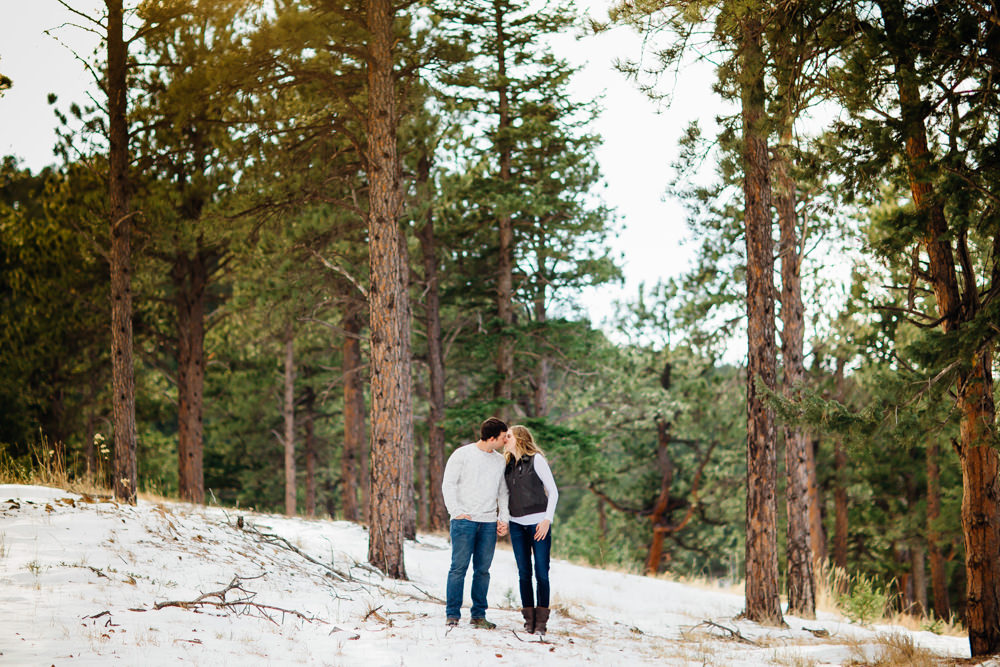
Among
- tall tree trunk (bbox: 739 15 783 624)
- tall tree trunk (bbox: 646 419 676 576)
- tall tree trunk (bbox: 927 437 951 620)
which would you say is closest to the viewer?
tall tree trunk (bbox: 739 15 783 624)

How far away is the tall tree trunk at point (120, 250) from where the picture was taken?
37.8 ft

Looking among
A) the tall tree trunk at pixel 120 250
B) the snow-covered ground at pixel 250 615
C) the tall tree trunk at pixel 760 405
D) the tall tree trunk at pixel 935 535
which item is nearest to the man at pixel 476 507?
the snow-covered ground at pixel 250 615

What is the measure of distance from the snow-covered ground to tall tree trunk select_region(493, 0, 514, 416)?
7726mm

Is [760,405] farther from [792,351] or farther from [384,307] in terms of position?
[384,307]

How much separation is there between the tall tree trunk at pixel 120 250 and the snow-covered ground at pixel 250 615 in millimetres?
1192

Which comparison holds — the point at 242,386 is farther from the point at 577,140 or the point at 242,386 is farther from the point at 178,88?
the point at 178,88

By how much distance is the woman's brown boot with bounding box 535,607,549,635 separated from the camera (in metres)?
7.91

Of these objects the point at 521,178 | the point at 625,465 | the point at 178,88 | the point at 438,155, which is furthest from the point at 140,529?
the point at 625,465

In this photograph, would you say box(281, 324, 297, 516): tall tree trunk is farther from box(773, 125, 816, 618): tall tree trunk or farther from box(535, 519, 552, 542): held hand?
box(535, 519, 552, 542): held hand

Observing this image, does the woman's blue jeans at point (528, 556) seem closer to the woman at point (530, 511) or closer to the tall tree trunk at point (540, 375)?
the woman at point (530, 511)

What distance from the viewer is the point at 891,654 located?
7.78m

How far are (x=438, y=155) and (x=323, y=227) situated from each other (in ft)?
10.4

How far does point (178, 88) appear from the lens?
11.3m

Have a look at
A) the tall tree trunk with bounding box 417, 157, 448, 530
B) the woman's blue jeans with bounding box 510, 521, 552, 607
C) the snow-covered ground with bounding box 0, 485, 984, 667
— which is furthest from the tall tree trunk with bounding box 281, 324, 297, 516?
the woman's blue jeans with bounding box 510, 521, 552, 607
